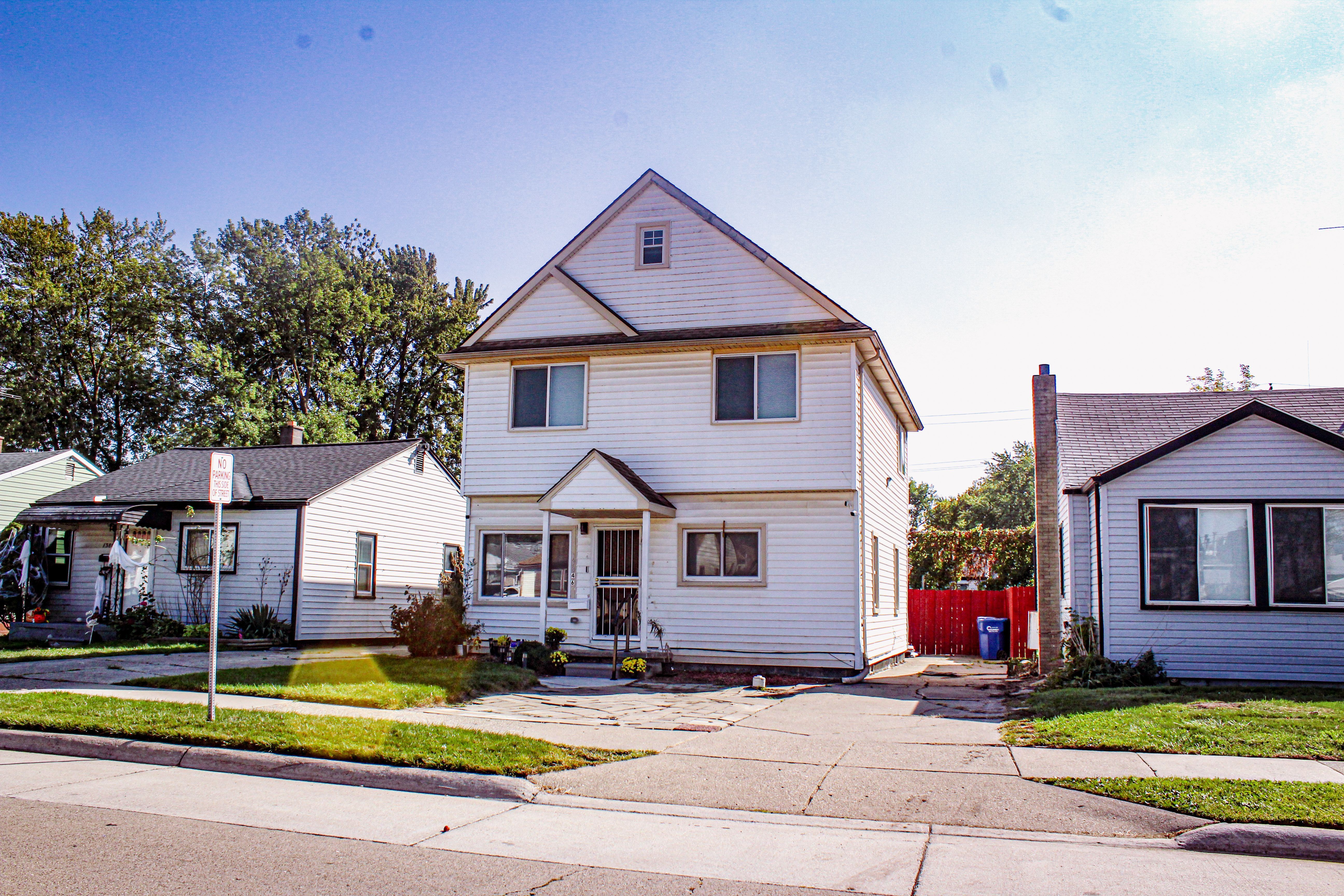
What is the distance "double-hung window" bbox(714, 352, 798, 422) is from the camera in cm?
1703

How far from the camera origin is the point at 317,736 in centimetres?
909

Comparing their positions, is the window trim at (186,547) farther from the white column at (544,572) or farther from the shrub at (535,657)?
the shrub at (535,657)

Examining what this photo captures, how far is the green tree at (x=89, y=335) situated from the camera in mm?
40156

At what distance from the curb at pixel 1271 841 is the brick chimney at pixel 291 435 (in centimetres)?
2721

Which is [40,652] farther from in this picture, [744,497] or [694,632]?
[744,497]

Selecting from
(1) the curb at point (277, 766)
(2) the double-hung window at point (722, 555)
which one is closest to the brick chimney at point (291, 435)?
(2) the double-hung window at point (722, 555)

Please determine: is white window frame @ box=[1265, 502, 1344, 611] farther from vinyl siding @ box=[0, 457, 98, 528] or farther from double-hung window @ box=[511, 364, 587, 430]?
vinyl siding @ box=[0, 457, 98, 528]

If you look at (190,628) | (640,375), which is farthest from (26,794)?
(190,628)

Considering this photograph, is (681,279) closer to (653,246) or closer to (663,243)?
(663,243)

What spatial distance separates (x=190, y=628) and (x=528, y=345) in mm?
10248

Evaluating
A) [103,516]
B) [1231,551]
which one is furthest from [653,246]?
[103,516]

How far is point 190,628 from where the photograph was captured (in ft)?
69.9

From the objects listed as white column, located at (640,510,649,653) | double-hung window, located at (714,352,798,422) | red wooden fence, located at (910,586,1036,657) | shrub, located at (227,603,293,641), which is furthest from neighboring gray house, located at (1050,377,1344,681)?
shrub, located at (227,603,293,641)

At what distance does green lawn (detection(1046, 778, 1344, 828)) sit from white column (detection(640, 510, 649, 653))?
9.48 m
